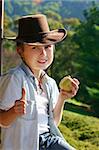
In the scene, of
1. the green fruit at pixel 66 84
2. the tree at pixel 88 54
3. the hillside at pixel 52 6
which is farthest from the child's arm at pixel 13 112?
the hillside at pixel 52 6

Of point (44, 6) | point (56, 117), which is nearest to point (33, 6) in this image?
point (44, 6)

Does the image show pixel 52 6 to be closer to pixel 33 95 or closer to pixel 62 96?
pixel 62 96

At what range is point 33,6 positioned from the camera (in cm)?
2755

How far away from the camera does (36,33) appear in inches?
93.6

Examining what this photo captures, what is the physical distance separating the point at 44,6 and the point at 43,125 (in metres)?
24.4

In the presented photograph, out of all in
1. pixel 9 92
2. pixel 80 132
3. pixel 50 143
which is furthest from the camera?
pixel 80 132

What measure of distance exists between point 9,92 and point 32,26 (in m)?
0.35

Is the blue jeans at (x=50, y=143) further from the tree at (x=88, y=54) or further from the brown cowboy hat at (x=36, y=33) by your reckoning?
the tree at (x=88, y=54)

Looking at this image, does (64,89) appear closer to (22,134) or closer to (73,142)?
(22,134)

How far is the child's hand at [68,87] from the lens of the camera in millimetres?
2416

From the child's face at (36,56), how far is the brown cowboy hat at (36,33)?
1.4 inches

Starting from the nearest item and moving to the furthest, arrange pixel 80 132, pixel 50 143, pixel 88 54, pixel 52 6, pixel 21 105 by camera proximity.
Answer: pixel 21 105 < pixel 50 143 < pixel 80 132 < pixel 88 54 < pixel 52 6

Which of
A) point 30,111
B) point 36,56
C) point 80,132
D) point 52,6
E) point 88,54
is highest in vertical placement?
point 52,6

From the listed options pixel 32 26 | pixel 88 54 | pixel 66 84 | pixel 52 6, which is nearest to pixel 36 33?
pixel 32 26
